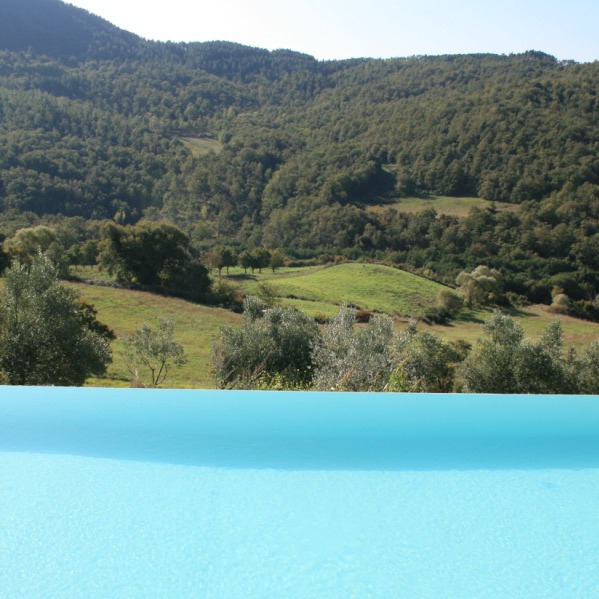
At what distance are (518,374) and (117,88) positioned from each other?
232 ft

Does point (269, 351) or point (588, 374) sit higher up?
point (269, 351)

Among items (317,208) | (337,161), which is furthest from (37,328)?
(337,161)

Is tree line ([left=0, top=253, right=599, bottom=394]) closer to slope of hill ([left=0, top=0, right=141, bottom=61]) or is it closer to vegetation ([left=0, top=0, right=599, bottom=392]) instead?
vegetation ([left=0, top=0, right=599, bottom=392])

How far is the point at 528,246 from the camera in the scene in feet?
111

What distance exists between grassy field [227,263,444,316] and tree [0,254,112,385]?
15.9m

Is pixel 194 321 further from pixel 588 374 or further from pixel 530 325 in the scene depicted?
pixel 530 325

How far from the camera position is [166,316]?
814 inches

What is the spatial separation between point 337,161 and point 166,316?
33.0 metres

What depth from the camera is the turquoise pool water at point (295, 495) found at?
2.82m

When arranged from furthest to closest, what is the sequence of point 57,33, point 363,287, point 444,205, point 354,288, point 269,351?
point 57,33 → point 444,205 → point 363,287 → point 354,288 → point 269,351

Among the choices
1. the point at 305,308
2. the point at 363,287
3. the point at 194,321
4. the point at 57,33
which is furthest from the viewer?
the point at 57,33

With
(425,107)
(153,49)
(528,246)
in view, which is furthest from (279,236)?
(153,49)

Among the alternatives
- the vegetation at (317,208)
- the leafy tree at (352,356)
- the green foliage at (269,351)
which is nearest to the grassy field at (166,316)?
the vegetation at (317,208)

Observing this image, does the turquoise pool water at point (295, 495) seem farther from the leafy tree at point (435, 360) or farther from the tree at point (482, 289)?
the tree at point (482, 289)
